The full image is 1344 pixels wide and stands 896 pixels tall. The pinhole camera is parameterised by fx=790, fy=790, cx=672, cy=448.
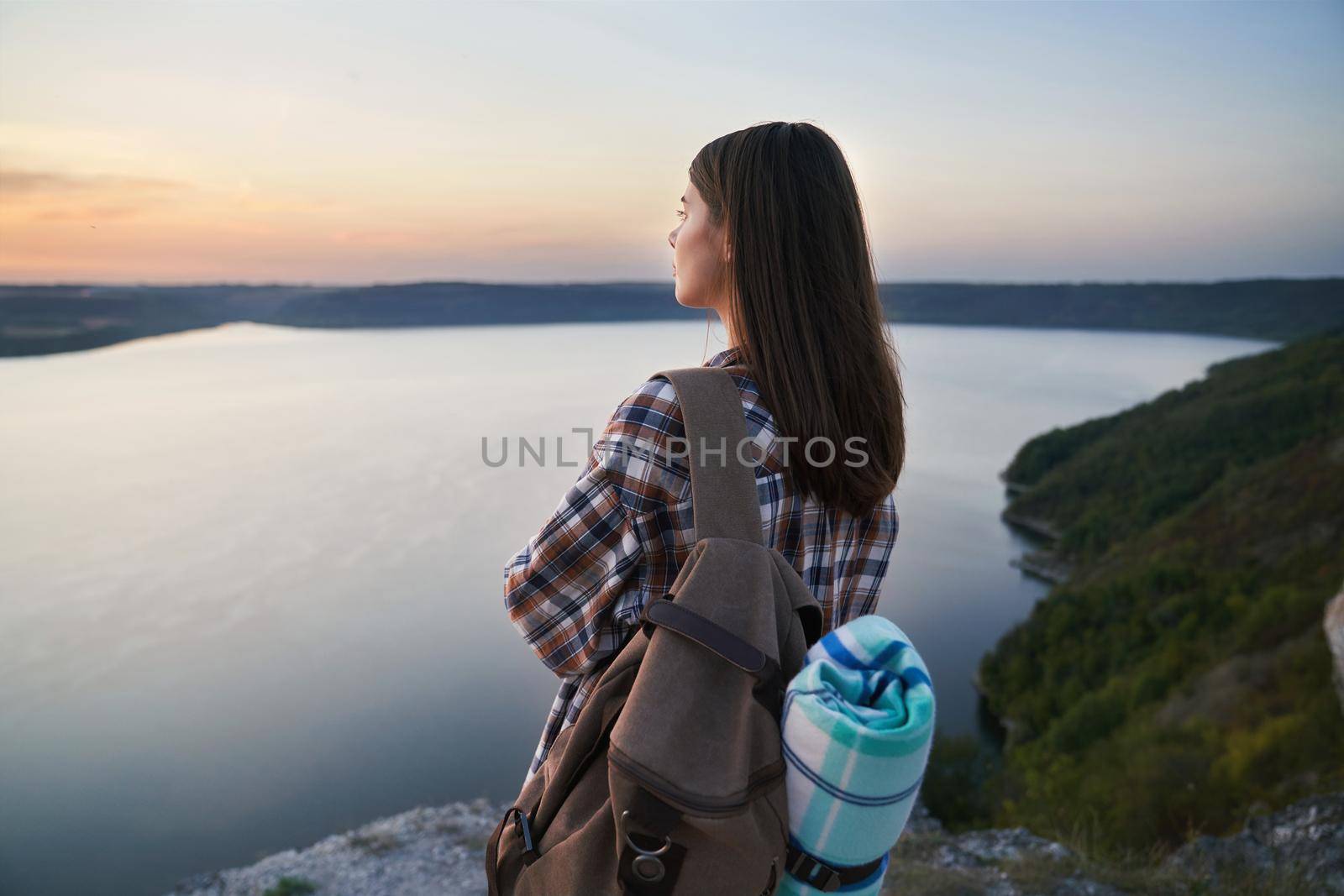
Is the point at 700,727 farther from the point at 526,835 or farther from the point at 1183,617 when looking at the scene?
the point at 1183,617

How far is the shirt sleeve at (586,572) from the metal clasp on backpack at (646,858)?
0.93 feet

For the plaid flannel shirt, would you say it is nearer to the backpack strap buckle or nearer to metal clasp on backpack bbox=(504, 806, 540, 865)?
metal clasp on backpack bbox=(504, 806, 540, 865)

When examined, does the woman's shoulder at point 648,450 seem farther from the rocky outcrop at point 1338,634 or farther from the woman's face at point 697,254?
the rocky outcrop at point 1338,634

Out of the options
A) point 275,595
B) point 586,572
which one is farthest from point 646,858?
point 275,595

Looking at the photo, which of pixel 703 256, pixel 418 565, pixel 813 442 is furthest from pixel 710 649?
pixel 418 565

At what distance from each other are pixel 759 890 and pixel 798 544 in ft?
1.55

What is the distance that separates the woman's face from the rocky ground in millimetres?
3463

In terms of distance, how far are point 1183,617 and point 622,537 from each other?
92.9 ft

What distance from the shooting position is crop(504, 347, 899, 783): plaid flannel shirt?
1.00 metres

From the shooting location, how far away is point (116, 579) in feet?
87.9

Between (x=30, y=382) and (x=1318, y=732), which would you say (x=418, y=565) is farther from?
(x=1318, y=732)

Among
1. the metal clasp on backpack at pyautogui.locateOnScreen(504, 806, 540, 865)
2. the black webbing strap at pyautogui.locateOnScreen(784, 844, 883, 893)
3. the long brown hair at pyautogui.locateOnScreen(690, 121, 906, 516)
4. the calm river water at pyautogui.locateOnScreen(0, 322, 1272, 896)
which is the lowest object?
the calm river water at pyautogui.locateOnScreen(0, 322, 1272, 896)

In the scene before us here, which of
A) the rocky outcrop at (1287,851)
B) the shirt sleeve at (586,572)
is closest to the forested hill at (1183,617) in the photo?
the rocky outcrop at (1287,851)

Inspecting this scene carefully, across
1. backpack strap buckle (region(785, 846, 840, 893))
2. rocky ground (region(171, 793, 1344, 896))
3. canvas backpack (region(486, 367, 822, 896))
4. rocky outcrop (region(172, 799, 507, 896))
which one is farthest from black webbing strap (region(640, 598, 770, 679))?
rocky outcrop (region(172, 799, 507, 896))
